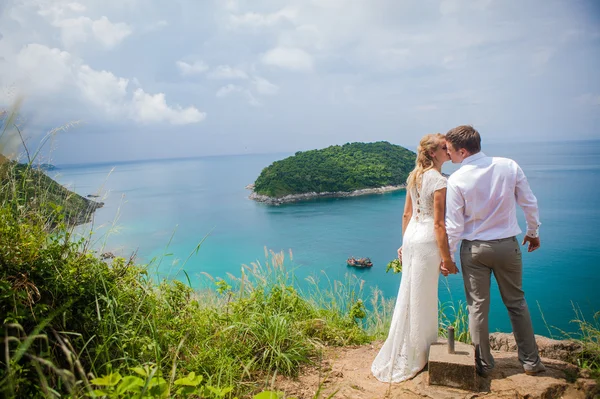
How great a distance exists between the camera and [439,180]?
8.65 ft

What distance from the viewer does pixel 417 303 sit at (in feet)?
8.93

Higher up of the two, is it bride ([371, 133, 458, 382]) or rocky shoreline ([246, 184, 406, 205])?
bride ([371, 133, 458, 382])

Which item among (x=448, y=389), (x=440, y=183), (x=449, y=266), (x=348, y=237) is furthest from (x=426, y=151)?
(x=348, y=237)

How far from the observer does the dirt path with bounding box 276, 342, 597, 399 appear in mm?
2373

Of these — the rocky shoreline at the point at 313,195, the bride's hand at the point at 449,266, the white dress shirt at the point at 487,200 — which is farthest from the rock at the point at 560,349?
the rocky shoreline at the point at 313,195

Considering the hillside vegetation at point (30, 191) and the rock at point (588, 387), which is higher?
the hillside vegetation at point (30, 191)

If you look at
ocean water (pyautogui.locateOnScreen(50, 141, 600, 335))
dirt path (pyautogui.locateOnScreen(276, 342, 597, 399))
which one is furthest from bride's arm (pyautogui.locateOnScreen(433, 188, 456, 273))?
ocean water (pyautogui.locateOnScreen(50, 141, 600, 335))

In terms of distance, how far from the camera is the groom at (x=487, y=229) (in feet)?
8.12

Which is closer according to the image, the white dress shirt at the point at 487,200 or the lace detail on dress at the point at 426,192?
the white dress shirt at the point at 487,200

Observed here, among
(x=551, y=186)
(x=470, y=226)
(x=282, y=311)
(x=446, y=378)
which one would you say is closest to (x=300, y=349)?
(x=282, y=311)

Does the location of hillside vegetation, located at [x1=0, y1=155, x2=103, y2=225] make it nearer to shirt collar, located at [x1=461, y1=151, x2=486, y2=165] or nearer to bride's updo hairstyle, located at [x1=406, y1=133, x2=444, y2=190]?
bride's updo hairstyle, located at [x1=406, y1=133, x2=444, y2=190]

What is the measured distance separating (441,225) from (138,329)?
81.0 inches

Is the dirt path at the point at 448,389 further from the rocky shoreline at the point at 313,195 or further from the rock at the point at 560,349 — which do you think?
the rocky shoreline at the point at 313,195

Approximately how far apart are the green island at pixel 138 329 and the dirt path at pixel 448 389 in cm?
1
